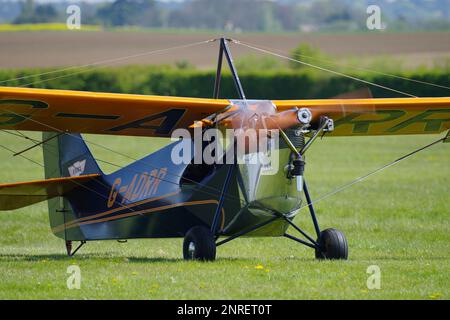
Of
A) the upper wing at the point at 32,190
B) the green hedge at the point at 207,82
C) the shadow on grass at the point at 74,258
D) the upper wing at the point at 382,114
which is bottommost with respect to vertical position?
the green hedge at the point at 207,82

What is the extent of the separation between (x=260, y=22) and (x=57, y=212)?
10109cm

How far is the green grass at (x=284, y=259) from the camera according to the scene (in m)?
9.77

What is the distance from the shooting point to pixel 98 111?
38.6 ft

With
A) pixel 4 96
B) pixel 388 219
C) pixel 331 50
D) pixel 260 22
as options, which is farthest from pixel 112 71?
pixel 260 22

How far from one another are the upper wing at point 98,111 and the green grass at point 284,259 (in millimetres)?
1742

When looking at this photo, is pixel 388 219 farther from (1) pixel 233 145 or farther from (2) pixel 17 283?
(2) pixel 17 283

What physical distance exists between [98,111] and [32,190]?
71.5 inches

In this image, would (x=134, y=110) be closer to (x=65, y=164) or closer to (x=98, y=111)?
(x=98, y=111)

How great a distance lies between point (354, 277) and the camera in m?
10.6

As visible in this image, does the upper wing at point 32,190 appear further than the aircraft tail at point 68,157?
No

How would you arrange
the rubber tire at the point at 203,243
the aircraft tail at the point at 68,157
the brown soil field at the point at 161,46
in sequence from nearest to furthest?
the rubber tire at the point at 203,243, the aircraft tail at the point at 68,157, the brown soil field at the point at 161,46

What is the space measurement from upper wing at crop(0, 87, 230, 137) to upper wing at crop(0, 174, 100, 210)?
822 mm

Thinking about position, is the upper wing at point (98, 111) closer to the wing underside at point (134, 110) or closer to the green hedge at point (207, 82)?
the wing underside at point (134, 110)

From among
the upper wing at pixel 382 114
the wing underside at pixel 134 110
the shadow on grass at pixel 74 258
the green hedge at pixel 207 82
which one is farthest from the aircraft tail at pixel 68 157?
the green hedge at pixel 207 82
